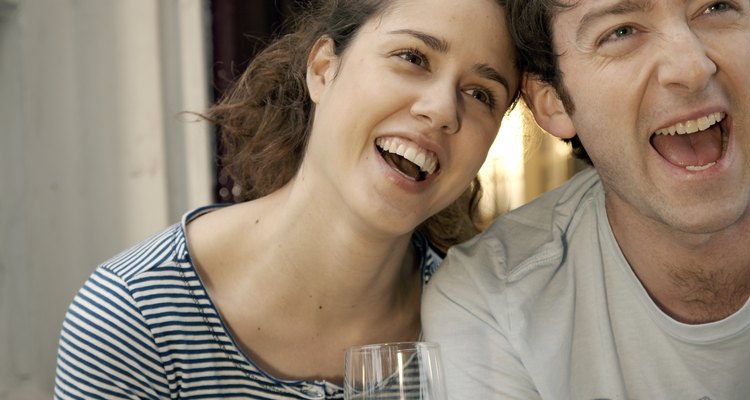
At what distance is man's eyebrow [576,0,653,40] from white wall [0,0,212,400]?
1.23 metres

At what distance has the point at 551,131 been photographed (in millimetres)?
2098

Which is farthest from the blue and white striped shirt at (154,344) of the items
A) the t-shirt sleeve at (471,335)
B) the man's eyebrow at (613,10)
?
the man's eyebrow at (613,10)

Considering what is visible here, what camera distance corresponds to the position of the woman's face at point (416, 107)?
72.9 inches

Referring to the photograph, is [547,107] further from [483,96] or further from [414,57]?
[414,57]

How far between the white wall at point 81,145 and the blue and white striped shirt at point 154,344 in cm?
43

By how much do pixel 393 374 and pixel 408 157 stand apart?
24.3 inches

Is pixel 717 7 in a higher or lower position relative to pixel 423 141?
higher

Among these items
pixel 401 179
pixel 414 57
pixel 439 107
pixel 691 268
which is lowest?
pixel 691 268

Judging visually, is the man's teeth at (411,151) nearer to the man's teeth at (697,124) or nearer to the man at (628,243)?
the man at (628,243)

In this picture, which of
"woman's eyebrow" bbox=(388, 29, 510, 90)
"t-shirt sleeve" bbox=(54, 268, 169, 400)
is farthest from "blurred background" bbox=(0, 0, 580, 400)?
"woman's eyebrow" bbox=(388, 29, 510, 90)

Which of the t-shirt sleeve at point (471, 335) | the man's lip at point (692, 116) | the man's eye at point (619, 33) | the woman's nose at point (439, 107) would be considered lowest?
the t-shirt sleeve at point (471, 335)

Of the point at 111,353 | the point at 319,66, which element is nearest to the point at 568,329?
the point at 319,66

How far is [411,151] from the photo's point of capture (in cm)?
186

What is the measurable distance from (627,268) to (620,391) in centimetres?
24
